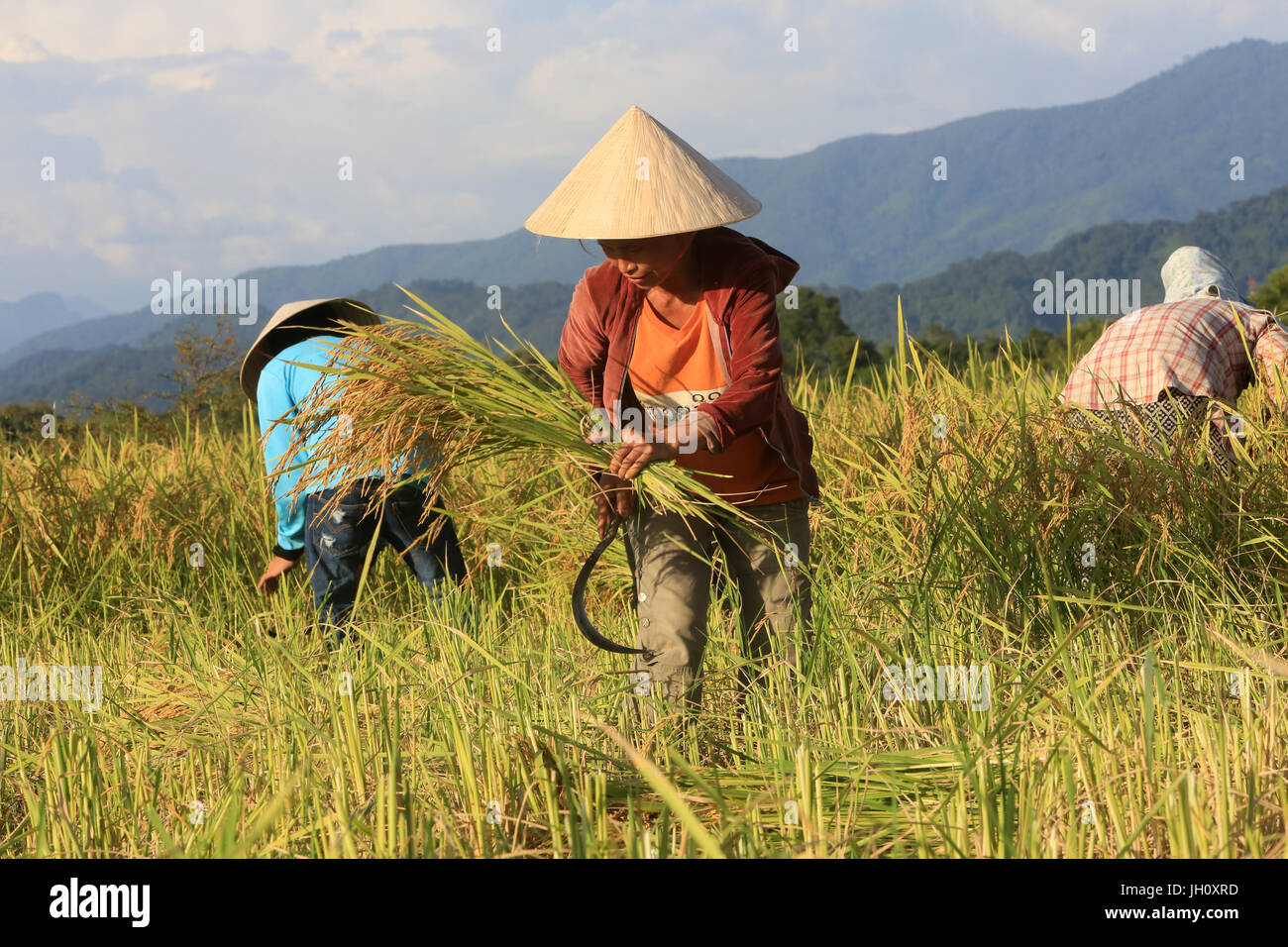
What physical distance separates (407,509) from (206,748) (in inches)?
56.4

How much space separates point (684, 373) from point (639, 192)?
0.43 meters

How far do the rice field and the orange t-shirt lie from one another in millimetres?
270

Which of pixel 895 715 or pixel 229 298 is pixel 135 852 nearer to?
pixel 895 715

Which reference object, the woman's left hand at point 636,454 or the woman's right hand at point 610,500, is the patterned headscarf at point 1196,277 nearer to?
the woman's right hand at point 610,500

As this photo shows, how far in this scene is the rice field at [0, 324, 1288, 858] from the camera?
1743 mm

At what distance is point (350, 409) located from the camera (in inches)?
92.7

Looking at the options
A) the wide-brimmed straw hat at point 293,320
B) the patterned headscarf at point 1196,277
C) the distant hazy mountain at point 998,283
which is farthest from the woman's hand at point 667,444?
the distant hazy mountain at point 998,283

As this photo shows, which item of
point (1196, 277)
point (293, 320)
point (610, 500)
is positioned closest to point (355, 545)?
point (293, 320)

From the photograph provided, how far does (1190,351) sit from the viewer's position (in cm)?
348

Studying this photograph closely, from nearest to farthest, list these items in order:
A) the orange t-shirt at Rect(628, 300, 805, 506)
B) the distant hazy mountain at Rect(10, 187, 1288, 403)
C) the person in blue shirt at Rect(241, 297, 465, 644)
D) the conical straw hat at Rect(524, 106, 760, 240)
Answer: the conical straw hat at Rect(524, 106, 760, 240)
the orange t-shirt at Rect(628, 300, 805, 506)
the person in blue shirt at Rect(241, 297, 465, 644)
the distant hazy mountain at Rect(10, 187, 1288, 403)

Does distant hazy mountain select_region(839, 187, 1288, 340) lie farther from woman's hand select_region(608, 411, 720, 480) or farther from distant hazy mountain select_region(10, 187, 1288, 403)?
woman's hand select_region(608, 411, 720, 480)

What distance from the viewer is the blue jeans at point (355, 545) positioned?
3.45 m

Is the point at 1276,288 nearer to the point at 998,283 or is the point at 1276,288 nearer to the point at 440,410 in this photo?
the point at 440,410

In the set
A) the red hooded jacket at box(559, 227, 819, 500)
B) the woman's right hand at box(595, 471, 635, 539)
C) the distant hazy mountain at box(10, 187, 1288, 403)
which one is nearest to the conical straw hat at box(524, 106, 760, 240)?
the red hooded jacket at box(559, 227, 819, 500)
